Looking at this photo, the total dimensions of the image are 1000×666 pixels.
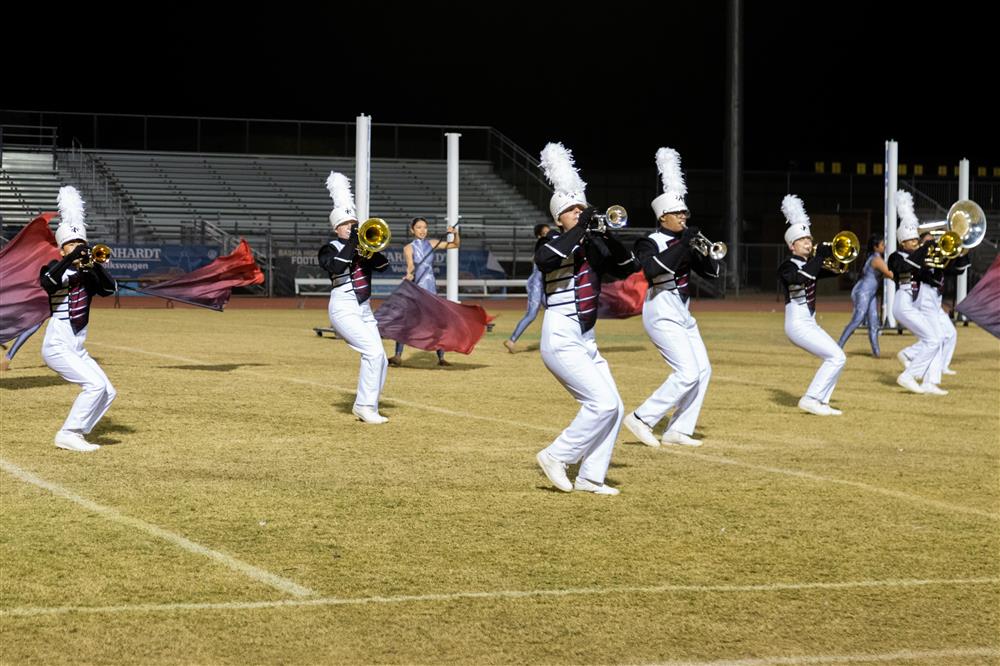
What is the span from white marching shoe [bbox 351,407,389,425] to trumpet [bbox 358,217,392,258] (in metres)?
1.41

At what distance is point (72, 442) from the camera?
33.9 ft

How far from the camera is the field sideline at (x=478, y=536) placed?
5.59 metres

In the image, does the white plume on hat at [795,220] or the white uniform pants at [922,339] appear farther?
the white uniform pants at [922,339]

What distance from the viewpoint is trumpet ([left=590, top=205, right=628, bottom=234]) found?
8.66 meters

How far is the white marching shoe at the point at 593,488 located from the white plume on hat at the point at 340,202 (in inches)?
185

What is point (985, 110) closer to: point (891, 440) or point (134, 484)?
point (891, 440)

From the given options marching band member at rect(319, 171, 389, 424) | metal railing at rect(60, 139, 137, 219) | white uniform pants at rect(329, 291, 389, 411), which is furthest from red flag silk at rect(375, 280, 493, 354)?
metal railing at rect(60, 139, 137, 219)

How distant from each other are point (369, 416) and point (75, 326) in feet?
8.86

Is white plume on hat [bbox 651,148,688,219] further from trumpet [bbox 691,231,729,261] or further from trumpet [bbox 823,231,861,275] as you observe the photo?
trumpet [bbox 823,231,861,275]

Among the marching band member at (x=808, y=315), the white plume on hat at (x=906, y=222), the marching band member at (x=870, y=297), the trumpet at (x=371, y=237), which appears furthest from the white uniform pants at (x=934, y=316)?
the trumpet at (x=371, y=237)

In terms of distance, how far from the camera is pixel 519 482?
30.4 feet

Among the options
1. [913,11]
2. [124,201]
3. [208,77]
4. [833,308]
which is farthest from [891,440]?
[913,11]

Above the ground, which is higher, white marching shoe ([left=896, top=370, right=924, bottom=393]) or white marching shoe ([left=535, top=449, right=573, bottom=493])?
white marching shoe ([left=896, top=370, right=924, bottom=393])

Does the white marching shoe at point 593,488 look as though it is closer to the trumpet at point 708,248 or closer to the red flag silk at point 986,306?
the trumpet at point 708,248
